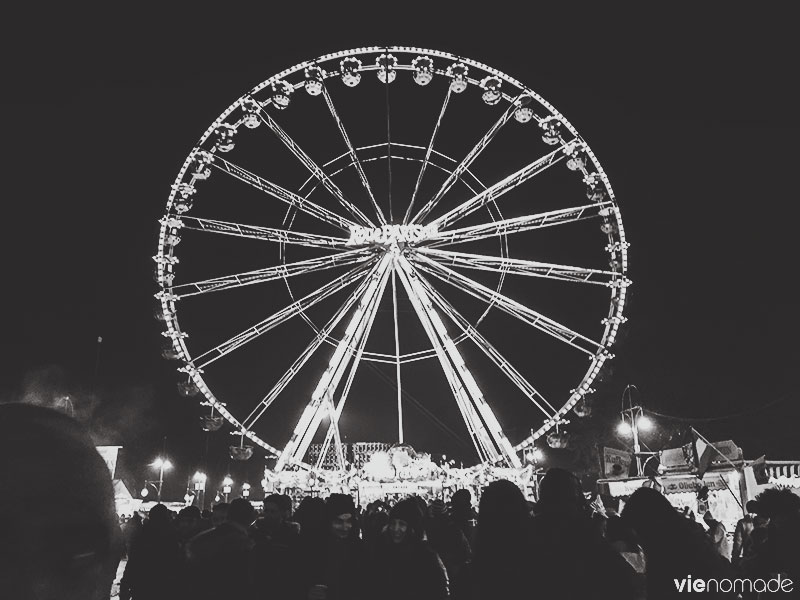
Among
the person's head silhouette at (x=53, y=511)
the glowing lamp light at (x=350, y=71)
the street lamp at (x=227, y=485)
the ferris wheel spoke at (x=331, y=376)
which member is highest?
the glowing lamp light at (x=350, y=71)

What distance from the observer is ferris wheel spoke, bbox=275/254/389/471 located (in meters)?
18.8

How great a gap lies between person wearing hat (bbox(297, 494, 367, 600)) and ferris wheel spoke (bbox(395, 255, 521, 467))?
43.9 feet

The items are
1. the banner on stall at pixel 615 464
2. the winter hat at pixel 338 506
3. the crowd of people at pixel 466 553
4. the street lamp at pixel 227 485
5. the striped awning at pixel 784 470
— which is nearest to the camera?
the crowd of people at pixel 466 553

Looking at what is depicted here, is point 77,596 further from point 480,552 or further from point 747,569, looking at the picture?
point 747,569

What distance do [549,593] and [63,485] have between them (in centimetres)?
256

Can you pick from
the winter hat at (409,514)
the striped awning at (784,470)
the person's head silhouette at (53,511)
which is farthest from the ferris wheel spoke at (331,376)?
the person's head silhouette at (53,511)

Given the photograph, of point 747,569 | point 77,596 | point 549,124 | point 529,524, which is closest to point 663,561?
point 529,524

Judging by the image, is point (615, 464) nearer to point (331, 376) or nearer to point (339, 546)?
point (331, 376)

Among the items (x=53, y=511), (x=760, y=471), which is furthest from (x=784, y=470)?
(x=53, y=511)

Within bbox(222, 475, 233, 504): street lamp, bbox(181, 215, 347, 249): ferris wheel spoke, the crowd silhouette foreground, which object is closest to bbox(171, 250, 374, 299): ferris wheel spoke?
bbox(181, 215, 347, 249): ferris wheel spoke

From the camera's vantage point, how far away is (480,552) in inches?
127

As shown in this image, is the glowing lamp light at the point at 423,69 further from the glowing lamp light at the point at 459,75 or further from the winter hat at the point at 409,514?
the winter hat at the point at 409,514

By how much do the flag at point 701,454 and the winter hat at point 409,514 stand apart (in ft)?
43.8

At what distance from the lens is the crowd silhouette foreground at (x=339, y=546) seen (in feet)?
3.29
